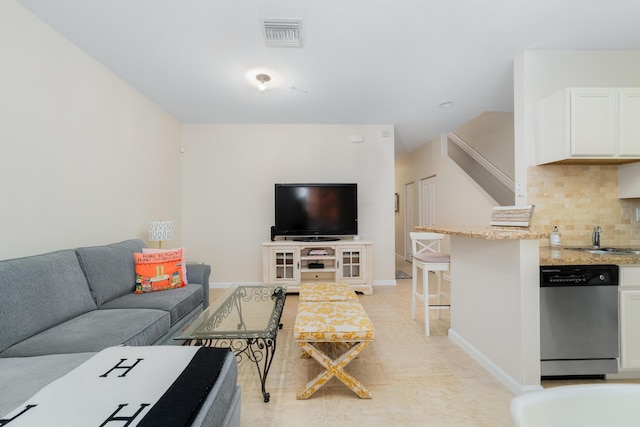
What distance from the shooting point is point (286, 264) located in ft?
11.8

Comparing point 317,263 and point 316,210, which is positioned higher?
point 316,210

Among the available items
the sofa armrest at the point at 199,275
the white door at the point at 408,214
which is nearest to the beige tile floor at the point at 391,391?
the sofa armrest at the point at 199,275

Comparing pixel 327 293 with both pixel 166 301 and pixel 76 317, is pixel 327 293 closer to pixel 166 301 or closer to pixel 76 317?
pixel 166 301

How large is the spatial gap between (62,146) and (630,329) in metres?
4.21

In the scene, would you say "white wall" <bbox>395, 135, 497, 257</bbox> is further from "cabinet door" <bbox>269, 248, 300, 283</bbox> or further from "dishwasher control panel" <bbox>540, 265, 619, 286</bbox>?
"cabinet door" <bbox>269, 248, 300, 283</bbox>

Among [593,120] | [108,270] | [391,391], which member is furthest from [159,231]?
[593,120]

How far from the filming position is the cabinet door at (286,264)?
11.7 ft

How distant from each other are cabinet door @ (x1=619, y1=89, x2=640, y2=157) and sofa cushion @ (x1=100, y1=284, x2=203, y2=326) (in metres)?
3.63

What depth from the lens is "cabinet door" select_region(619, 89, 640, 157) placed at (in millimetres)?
1942

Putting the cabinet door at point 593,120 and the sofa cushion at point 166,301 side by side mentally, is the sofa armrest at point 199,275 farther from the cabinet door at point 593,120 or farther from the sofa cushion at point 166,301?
the cabinet door at point 593,120

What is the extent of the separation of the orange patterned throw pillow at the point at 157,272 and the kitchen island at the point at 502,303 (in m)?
2.28

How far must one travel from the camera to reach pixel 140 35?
2.02 m

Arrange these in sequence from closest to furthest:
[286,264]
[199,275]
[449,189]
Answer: [199,275], [286,264], [449,189]

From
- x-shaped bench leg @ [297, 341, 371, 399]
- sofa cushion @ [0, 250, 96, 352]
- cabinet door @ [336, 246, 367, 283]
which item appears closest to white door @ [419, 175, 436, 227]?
cabinet door @ [336, 246, 367, 283]
